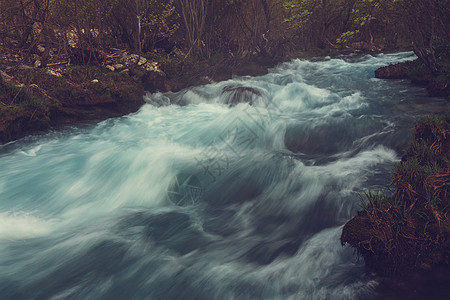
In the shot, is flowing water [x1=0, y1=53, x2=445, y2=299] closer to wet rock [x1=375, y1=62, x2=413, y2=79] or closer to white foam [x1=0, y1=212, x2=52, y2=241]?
white foam [x1=0, y1=212, x2=52, y2=241]

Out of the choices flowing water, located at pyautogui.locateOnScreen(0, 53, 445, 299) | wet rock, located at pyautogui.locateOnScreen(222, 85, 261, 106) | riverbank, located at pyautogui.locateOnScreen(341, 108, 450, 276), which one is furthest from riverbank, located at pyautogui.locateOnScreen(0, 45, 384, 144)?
riverbank, located at pyautogui.locateOnScreen(341, 108, 450, 276)

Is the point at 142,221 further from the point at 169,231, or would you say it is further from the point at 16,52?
the point at 16,52

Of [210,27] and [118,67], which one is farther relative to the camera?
[210,27]

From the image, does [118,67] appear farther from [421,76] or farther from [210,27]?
[421,76]

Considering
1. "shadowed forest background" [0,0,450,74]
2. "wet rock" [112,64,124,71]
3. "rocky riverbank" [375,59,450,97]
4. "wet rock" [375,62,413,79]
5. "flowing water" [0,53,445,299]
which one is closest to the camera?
"flowing water" [0,53,445,299]

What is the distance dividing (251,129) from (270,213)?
3.94 m

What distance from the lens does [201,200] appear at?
6582 mm

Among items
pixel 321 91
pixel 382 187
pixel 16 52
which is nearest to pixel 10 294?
pixel 382 187

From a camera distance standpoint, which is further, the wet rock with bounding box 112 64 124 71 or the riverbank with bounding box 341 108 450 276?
the wet rock with bounding box 112 64 124 71

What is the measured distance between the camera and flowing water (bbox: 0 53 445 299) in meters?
4.40

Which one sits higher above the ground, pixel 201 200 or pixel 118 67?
pixel 118 67

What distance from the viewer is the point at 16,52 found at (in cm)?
1183

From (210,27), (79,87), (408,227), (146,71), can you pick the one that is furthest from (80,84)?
(408,227)

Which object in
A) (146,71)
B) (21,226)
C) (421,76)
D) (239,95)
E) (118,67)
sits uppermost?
(118,67)
